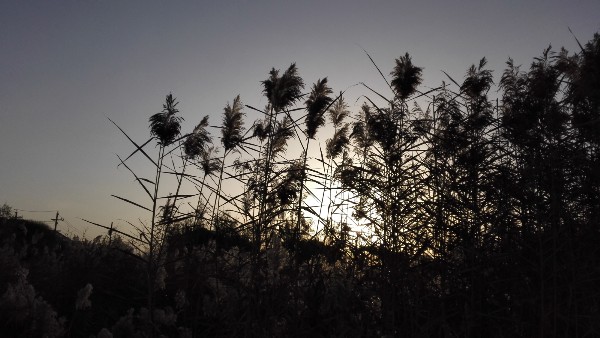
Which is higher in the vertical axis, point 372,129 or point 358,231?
point 372,129

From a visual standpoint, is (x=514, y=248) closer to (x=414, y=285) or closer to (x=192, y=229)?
(x=414, y=285)

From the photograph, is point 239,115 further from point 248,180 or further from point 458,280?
point 458,280

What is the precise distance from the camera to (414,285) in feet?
12.8

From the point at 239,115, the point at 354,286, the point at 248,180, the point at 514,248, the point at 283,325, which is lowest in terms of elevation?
the point at 283,325

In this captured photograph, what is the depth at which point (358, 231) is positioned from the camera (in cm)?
427

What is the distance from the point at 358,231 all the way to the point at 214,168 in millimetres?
1582

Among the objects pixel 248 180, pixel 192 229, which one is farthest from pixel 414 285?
pixel 192 229

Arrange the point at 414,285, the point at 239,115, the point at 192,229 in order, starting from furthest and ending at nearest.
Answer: the point at 239,115 → the point at 192,229 → the point at 414,285

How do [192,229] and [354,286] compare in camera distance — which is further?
[192,229]

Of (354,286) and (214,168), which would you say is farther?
(214,168)

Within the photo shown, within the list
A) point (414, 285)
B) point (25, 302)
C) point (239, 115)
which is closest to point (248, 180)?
point (414, 285)

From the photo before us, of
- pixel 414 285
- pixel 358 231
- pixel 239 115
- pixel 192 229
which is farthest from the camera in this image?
pixel 239 115

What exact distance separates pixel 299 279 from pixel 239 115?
5365 millimetres

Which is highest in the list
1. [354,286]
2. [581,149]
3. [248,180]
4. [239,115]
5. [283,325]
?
[239,115]
